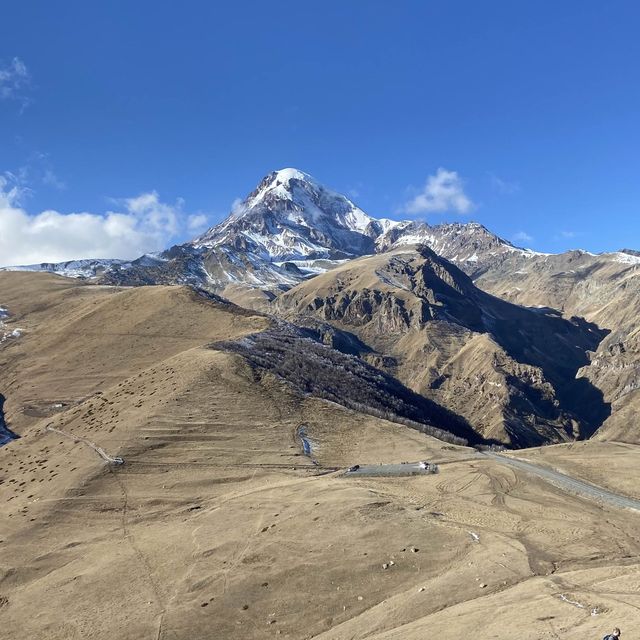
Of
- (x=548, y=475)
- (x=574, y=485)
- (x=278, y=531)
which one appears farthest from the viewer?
(x=548, y=475)

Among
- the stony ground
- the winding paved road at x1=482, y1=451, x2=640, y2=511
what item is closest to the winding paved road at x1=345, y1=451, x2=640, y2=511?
the winding paved road at x1=482, y1=451, x2=640, y2=511

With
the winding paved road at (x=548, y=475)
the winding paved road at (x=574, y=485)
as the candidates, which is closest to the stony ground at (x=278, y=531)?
the winding paved road at (x=548, y=475)

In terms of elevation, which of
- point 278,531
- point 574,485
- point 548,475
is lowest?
point 574,485

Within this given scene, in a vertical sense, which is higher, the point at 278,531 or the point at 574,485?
the point at 278,531

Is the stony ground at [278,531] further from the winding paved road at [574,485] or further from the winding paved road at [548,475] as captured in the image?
the winding paved road at [574,485]

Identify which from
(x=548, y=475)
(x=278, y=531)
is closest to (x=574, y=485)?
(x=548, y=475)

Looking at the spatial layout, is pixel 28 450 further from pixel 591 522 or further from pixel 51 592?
pixel 591 522

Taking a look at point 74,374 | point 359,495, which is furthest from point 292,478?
point 74,374

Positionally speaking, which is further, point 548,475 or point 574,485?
point 548,475

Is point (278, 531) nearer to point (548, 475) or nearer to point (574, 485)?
point (574, 485)
